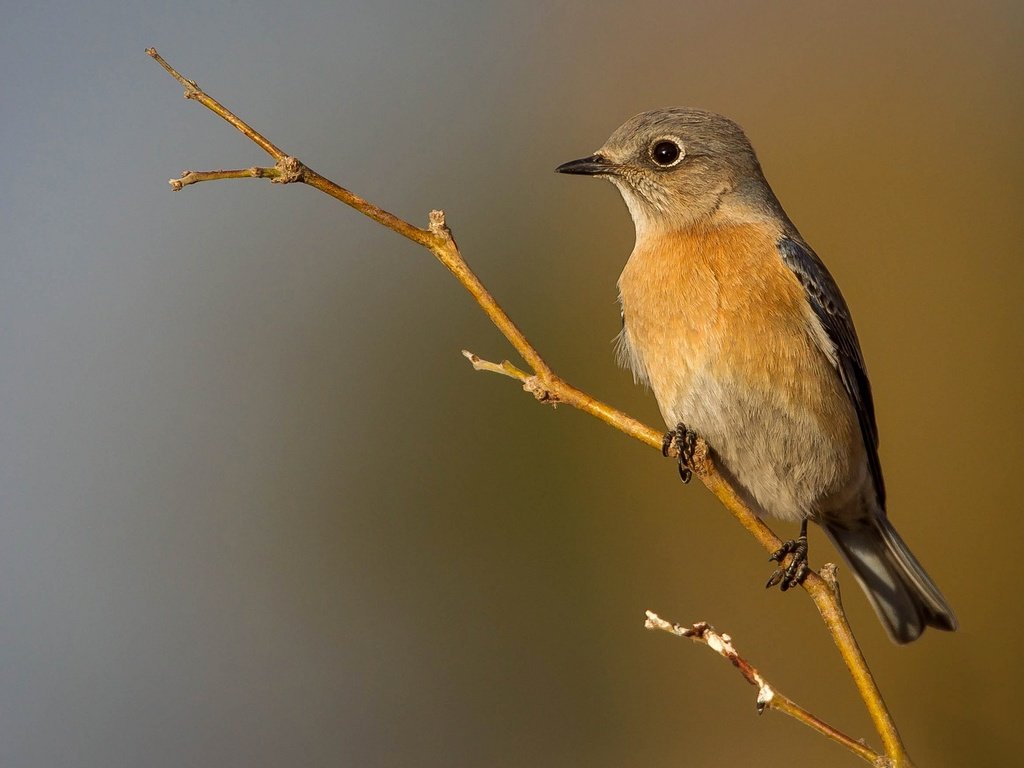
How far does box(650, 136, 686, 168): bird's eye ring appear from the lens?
14.6ft

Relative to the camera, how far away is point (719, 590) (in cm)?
622

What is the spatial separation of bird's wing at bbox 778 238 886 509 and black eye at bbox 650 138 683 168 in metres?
0.60

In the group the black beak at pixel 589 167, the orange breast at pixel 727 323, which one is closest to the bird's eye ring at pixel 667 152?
the black beak at pixel 589 167

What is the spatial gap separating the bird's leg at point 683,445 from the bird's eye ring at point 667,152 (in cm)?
119

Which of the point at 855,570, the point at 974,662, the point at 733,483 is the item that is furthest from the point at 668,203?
the point at 974,662

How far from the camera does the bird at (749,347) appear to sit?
3.93 m

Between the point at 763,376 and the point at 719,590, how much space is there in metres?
2.64

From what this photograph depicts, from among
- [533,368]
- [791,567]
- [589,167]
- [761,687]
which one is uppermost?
[589,167]

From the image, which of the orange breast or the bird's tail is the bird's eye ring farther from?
the bird's tail

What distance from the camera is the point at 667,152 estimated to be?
447 centimetres

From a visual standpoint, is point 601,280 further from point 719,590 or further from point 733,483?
point 733,483

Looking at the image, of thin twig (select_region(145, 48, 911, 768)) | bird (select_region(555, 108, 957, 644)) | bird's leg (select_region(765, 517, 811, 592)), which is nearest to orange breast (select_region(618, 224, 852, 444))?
bird (select_region(555, 108, 957, 644))

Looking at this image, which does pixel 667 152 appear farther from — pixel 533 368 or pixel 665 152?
pixel 533 368

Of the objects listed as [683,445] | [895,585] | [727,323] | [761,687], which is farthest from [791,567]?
[761,687]
